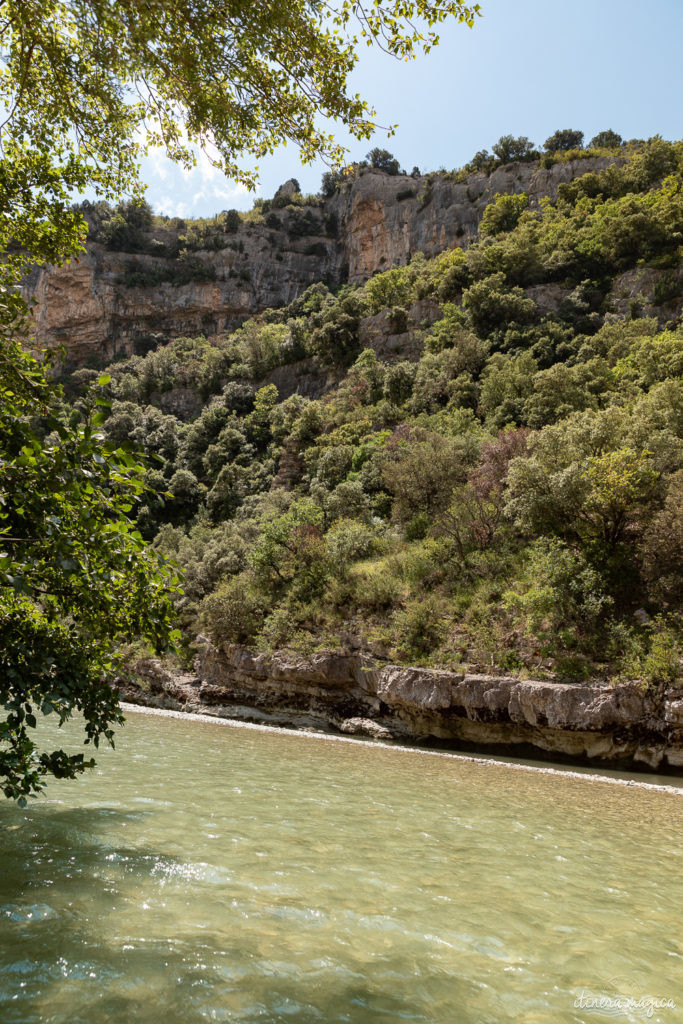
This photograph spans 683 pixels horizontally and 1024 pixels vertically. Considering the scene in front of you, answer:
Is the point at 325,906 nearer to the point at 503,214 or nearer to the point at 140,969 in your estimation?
the point at 140,969

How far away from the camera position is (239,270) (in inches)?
3221

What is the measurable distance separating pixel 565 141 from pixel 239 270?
155 feet

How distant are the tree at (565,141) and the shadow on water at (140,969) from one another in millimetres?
85423

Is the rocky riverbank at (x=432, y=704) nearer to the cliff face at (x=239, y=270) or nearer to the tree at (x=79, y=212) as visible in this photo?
the tree at (x=79, y=212)

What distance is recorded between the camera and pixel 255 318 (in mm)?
77562

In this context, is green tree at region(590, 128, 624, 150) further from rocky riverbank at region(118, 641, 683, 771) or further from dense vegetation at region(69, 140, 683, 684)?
rocky riverbank at region(118, 641, 683, 771)

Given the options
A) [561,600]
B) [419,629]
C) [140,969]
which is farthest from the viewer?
[419,629]

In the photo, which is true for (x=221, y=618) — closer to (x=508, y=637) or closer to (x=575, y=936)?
(x=508, y=637)

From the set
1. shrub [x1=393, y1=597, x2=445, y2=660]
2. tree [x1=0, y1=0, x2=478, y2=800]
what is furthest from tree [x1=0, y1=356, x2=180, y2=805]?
shrub [x1=393, y1=597, x2=445, y2=660]

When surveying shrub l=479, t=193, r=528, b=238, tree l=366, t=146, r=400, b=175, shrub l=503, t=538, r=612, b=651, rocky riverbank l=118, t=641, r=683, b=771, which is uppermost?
tree l=366, t=146, r=400, b=175

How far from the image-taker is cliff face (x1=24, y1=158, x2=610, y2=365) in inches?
2908

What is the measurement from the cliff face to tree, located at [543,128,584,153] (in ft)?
36.0

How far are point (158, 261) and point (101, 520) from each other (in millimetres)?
91314

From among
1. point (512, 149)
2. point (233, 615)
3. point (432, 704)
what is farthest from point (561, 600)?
point (512, 149)
